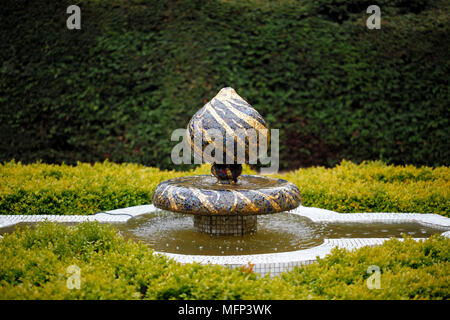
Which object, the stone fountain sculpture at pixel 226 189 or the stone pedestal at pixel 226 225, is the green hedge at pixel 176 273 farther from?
the stone pedestal at pixel 226 225

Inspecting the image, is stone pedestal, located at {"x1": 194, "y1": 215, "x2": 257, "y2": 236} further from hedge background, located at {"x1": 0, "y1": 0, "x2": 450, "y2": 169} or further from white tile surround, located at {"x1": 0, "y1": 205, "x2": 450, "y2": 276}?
hedge background, located at {"x1": 0, "y1": 0, "x2": 450, "y2": 169}

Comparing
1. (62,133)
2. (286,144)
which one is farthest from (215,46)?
(62,133)

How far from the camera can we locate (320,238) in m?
6.23

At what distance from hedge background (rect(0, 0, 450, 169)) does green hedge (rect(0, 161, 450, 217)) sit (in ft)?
6.77

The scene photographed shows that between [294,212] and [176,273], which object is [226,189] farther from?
[294,212]

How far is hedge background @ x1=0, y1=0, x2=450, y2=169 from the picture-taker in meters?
11.3

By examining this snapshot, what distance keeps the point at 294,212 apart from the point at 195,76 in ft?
17.3

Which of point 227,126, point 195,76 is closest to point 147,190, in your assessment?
point 227,126

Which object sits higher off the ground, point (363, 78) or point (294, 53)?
point (294, 53)

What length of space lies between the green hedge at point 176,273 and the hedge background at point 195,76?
6311 millimetres

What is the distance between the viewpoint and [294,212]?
7.88 meters

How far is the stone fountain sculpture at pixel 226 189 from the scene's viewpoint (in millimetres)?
5609

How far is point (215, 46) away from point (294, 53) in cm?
222

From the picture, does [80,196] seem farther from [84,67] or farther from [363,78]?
[363,78]
